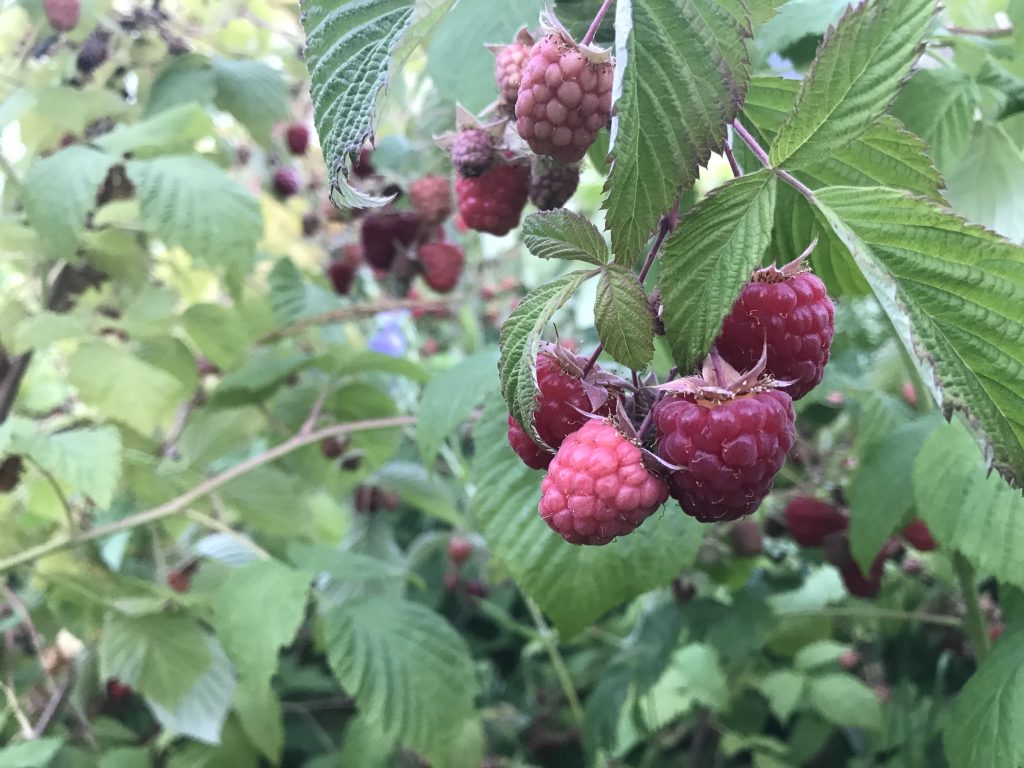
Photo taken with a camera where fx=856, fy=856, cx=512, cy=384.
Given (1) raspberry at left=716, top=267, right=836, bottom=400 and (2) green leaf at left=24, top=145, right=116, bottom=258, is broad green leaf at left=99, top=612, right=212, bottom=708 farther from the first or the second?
(1) raspberry at left=716, top=267, right=836, bottom=400

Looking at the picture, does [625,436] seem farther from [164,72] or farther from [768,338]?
[164,72]

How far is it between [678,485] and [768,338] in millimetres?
77

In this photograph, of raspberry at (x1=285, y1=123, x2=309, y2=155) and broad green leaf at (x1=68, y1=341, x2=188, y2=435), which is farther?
raspberry at (x1=285, y1=123, x2=309, y2=155)

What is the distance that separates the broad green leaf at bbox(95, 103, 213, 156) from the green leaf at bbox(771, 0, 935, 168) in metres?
0.88

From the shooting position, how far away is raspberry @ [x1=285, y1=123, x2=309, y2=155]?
1.66 m

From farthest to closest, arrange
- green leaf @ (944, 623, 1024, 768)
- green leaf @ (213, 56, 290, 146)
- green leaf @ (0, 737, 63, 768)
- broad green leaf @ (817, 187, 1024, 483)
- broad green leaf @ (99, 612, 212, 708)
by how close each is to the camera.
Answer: green leaf @ (213, 56, 290, 146), broad green leaf @ (99, 612, 212, 708), green leaf @ (0, 737, 63, 768), green leaf @ (944, 623, 1024, 768), broad green leaf @ (817, 187, 1024, 483)

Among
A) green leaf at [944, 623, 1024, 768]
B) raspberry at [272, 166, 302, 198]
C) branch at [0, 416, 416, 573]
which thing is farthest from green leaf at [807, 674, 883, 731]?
raspberry at [272, 166, 302, 198]

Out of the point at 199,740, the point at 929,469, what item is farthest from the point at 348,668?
the point at 929,469

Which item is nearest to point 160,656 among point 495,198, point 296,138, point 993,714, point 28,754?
point 28,754

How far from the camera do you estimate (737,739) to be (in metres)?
1.37

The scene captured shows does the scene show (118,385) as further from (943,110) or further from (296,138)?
(943,110)

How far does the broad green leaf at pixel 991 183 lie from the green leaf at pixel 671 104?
16.1 inches

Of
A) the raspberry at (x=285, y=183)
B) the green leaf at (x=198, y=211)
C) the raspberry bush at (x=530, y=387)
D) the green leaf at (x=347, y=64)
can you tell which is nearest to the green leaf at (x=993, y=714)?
the raspberry bush at (x=530, y=387)

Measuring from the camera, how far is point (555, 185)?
473mm
